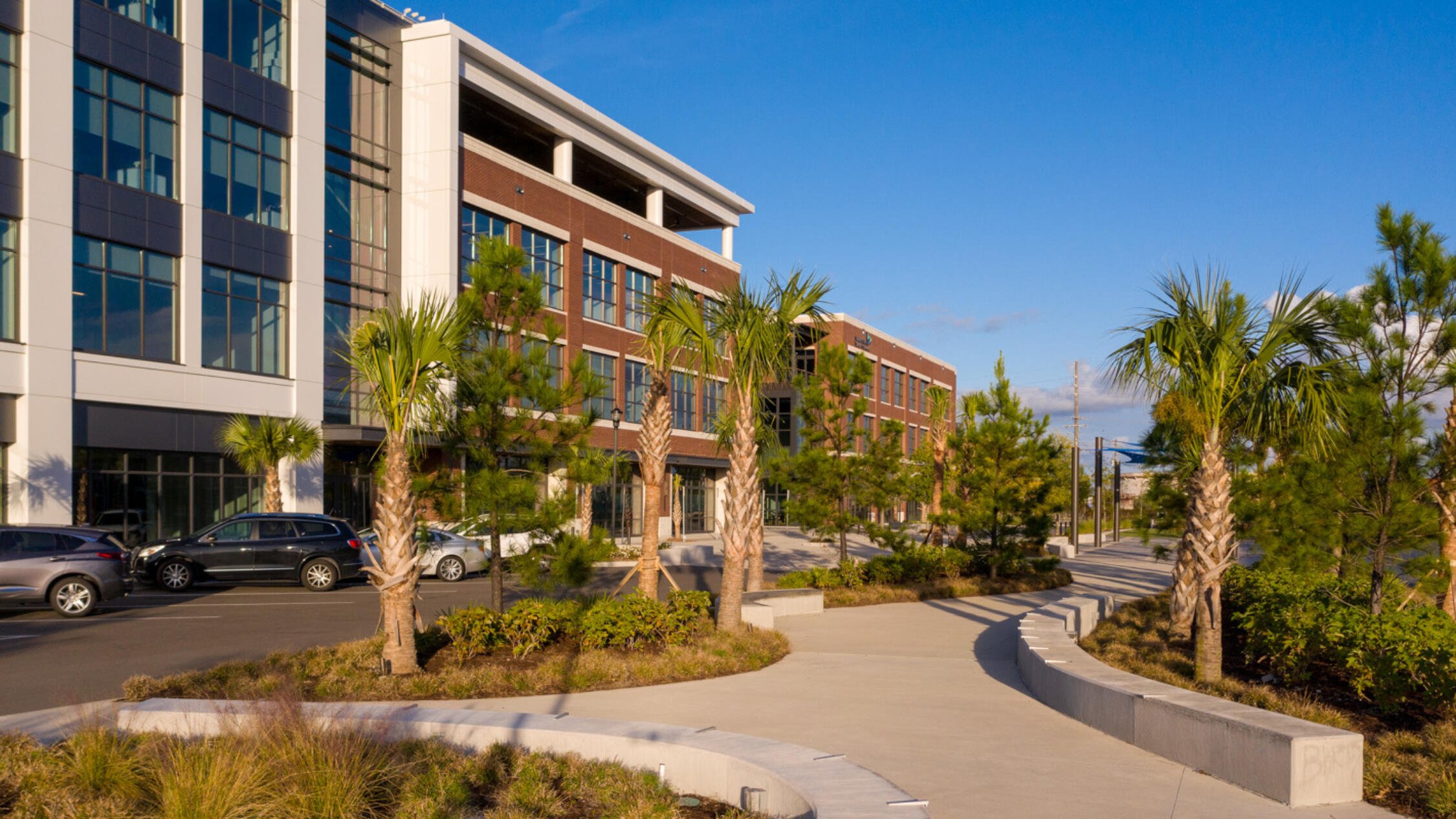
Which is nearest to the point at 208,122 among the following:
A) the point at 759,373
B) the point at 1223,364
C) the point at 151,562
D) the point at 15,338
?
the point at 15,338

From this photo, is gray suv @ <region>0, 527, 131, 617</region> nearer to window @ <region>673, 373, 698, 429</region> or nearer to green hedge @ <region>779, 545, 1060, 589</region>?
green hedge @ <region>779, 545, 1060, 589</region>

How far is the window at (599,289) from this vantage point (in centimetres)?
4269

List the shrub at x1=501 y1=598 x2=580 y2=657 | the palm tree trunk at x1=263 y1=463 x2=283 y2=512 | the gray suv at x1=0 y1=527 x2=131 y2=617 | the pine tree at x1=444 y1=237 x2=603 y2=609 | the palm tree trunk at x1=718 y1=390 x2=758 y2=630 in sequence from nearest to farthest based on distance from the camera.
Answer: the shrub at x1=501 y1=598 x2=580 y2=657 < the pine tree at x1=444 y1=237 x2=603 y2=609 < the palm tree trunk at x1=718 y1=390 x2=758 y2=630 < the gray suv at x1=0 y1=527 x2=131 y2=617 < the palm tree trunk at x1=263 y1=463 x2=283 y2=512

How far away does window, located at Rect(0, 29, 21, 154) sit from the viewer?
2505cm

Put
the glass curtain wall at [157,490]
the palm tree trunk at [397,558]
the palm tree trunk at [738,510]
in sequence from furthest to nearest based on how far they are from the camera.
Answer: the glass curtain wall at [157,490]
the palm tree trunk at [738,510]
the palm tree trunk at [397,558]

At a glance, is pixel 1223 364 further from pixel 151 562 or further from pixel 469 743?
pixel 151 562

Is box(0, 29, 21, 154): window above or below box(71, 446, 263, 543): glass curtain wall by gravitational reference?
above

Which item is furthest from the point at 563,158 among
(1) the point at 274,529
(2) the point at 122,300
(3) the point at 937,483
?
(1) the point at 274,529

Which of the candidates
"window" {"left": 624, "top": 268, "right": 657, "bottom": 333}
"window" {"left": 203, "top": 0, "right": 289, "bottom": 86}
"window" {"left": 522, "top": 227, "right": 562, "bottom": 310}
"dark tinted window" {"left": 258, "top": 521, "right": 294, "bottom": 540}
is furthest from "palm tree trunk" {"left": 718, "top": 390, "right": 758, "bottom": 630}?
"window" {"left": 624, "top": 268, "right": 657, "bottom": 333}

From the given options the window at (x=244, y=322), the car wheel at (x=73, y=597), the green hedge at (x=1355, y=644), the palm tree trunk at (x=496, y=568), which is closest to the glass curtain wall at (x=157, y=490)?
the window at (x=244, y=322)

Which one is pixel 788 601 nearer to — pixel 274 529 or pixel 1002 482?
pixel 1002 482

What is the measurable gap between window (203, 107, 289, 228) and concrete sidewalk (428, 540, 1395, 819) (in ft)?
73.2

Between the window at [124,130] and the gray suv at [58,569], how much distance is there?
11515 mm

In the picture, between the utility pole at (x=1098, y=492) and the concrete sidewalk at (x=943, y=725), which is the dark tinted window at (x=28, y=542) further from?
the utility pole at (x=1098, y=492)
